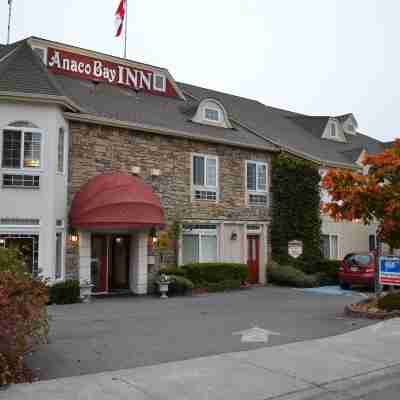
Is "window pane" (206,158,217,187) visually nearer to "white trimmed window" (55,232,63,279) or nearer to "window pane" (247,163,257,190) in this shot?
"window pane" (247,163,257,190)

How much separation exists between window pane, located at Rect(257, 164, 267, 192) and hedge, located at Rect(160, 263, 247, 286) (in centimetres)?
418

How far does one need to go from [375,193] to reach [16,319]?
10.3m

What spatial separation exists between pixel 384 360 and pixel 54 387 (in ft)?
19.4

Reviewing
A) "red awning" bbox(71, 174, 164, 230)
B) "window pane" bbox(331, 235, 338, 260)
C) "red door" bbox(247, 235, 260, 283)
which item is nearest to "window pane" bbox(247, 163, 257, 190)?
"red door" bbox(247, 235, 260, 283)

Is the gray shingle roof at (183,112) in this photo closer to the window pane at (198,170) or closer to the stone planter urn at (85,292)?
the window pane at (198,170)

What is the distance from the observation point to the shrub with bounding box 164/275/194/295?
60.2 ft

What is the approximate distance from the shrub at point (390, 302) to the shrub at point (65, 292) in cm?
939

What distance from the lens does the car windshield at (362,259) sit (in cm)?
2120

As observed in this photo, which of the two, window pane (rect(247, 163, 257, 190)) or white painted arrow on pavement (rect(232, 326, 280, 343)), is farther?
window pane (rect(247, 163, 257, 190))

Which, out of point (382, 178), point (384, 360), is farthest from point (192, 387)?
point (382, 178)

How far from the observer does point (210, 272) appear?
19828 millimetres

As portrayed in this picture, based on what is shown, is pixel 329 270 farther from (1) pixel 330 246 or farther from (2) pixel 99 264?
(2) pixel 99 264

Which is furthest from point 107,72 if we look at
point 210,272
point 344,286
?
point 344,286

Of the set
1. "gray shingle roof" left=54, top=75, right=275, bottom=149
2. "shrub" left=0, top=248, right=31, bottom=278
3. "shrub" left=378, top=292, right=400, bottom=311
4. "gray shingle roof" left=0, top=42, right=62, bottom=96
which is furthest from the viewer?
"gray shingle roof" left=54, top=75, right=275, bottom=149
